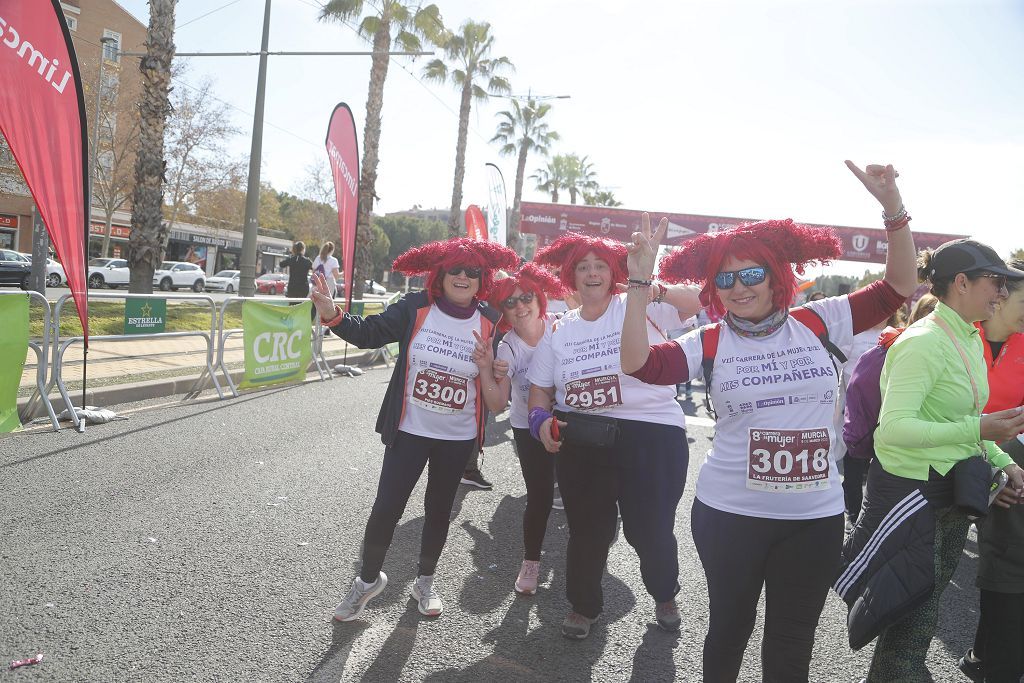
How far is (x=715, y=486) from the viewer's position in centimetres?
243

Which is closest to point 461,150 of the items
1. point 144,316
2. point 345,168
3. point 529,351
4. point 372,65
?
point 372,65

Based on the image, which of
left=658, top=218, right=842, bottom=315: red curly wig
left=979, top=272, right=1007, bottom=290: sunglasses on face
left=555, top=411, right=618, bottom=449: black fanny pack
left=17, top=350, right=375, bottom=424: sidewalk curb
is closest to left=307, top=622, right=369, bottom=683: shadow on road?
left=555, top=411, right=618, bottom=449: black fanny pack

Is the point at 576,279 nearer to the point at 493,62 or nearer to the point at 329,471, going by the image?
the point at 329,471

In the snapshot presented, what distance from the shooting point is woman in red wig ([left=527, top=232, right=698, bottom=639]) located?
3.22 m

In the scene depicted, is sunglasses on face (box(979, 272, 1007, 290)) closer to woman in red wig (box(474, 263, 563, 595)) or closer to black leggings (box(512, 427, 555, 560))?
woman in red wig (box(474, 263, 563, 595))

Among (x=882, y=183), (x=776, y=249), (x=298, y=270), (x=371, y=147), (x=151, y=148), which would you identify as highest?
(x=371, y=147)

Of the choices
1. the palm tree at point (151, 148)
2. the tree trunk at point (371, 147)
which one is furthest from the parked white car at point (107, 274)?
the palm tree at point (151, 148)

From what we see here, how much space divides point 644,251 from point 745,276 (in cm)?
36

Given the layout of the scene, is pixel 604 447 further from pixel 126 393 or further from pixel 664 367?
pixel 126 393

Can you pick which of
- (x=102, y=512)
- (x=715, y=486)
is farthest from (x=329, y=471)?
(x=715, y=486)

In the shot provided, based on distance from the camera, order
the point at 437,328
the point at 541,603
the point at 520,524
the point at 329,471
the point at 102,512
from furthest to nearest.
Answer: the point at 329,471 < the point at 520,524 < the point at 102,512 < the point at 541,603 < the point at 437,328

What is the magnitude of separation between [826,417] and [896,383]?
1.10 feet

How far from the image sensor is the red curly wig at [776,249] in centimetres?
241

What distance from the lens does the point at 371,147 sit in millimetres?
19344
